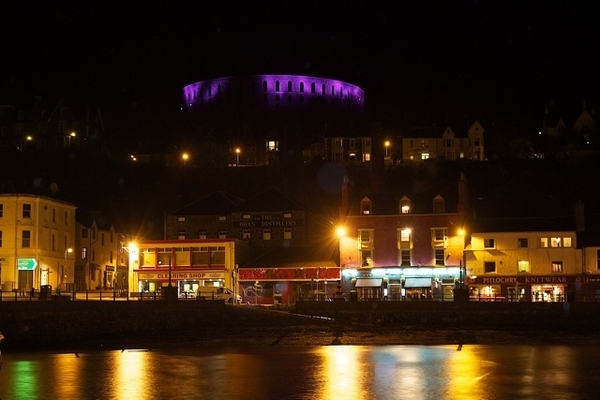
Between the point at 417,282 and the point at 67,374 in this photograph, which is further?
the point at 417,282

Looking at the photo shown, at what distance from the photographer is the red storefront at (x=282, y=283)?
79125 mm

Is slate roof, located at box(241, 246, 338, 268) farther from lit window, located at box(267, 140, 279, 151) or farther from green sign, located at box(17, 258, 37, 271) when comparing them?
lit window, located at box(267, 140, 279, 151)

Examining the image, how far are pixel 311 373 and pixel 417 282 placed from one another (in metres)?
43.2

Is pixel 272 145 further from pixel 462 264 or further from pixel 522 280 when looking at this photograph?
pixel 522 280

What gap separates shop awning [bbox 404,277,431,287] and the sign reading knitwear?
1680 cm

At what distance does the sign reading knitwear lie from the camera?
8188 centimetres

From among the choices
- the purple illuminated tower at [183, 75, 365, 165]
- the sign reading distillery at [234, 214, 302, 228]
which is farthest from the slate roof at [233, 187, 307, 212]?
the purple illuminated tower at [183, 75, 365, 165]

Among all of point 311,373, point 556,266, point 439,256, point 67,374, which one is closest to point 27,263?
point 439,256

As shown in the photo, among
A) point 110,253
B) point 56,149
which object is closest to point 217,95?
point 56,149

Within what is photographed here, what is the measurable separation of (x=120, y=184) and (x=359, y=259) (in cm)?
5286

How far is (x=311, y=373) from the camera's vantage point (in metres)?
34.7

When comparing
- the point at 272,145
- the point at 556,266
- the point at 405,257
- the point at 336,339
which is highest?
the point at 272,145

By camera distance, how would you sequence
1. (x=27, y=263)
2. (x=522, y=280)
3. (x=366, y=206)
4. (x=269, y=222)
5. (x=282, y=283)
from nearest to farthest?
(x=27, y=263)
(x=522, y=280)
(x=366, y=206)
(x=282, y=283)
(x=269, y=222)

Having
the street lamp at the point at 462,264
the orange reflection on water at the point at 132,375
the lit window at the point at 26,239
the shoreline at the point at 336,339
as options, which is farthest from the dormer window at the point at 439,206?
the orange reflection on water at the point at 132,375
